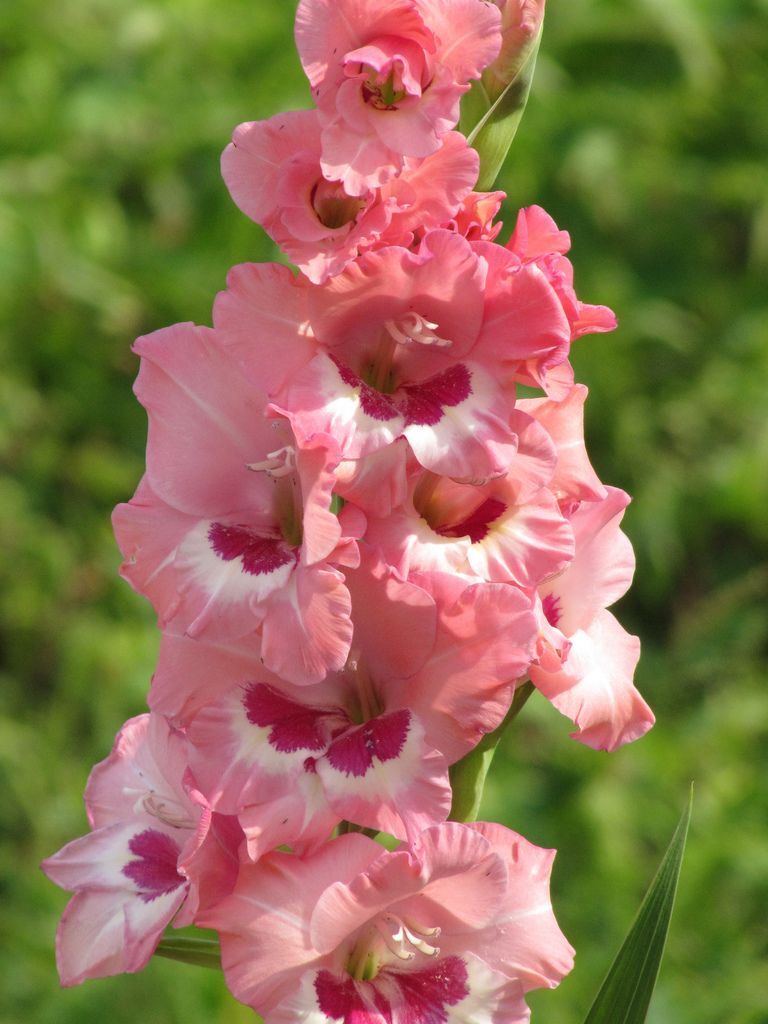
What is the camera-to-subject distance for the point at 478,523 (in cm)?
108

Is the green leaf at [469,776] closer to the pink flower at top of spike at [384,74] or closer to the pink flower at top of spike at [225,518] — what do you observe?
the pink flower at top of spike at [225,518]

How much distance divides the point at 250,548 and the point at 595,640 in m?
0.31

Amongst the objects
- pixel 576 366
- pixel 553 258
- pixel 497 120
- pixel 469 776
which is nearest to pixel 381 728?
pixel 469 776

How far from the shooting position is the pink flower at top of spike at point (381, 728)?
3.34ft

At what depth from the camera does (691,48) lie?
3.10m

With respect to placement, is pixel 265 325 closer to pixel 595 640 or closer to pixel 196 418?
pixel 196 418

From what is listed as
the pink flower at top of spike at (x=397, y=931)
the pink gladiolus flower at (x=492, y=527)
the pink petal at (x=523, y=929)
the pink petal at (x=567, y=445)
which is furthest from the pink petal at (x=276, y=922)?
the pink petal at (x=567, y=445)

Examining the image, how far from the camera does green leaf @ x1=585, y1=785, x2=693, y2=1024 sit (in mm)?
1115

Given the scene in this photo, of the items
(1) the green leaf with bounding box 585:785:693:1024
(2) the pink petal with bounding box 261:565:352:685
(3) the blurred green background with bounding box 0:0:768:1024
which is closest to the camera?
(2) the pink petal with bounding box 261:565:352:685

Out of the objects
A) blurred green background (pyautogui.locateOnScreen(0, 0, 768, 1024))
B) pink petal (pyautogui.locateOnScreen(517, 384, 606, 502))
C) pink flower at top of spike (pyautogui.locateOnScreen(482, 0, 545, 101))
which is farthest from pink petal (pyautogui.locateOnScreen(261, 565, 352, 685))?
blurred green background (pyautogui.locateOnScreen(0, 0, 768, 1024))

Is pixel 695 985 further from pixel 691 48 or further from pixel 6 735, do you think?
pixel 691 48

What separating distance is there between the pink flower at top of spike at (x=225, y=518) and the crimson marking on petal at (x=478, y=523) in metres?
0.11

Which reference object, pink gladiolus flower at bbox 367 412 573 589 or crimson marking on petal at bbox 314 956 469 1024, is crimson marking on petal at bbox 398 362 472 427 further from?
crimson marking on petal at bbox 314 956 469 1024

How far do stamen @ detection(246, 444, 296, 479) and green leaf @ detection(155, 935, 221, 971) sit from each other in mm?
393
